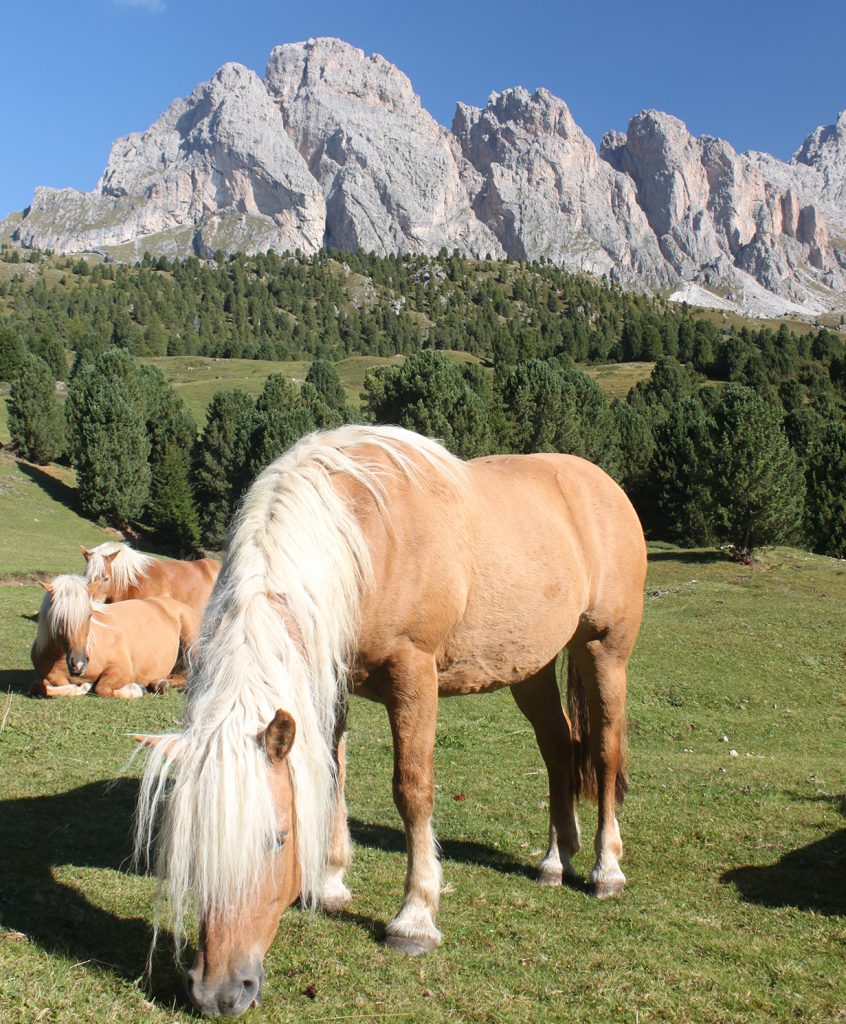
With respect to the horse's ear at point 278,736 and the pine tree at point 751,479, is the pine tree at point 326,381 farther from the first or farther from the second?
the horse's ear at point 278,736

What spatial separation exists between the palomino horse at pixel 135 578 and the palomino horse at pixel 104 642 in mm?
1237

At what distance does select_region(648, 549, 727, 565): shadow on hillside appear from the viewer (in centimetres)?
3719

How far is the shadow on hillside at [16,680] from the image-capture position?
10196mm

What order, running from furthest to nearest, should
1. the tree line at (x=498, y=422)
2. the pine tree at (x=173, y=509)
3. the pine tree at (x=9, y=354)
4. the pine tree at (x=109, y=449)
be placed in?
the pine tree at (x=9, y=354), the pine tree at (x=173, y=509), the pine tree at (x=109, y=449), the tree line at (x=498, y=422)

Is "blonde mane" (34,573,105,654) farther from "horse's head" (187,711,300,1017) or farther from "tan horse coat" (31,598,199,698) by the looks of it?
"horse's head" (187,711,300,1017)

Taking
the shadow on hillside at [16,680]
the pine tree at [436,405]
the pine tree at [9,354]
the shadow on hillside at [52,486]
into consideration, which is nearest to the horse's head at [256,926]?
the shadow on hillside at [16,680]

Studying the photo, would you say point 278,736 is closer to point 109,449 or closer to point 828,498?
point 109,449

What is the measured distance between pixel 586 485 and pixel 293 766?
3378 mm

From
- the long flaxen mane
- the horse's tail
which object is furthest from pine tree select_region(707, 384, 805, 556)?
the long flaxen mane

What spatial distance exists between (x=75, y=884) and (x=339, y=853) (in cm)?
143

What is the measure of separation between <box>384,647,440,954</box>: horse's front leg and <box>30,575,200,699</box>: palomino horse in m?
5.67

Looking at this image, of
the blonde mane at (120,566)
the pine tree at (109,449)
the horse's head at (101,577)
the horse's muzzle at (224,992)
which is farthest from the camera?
the pine tree at (109,449)

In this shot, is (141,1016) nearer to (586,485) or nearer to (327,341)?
(586,485)

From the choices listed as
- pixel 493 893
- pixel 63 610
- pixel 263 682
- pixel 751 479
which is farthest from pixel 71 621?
pixel 751 479
